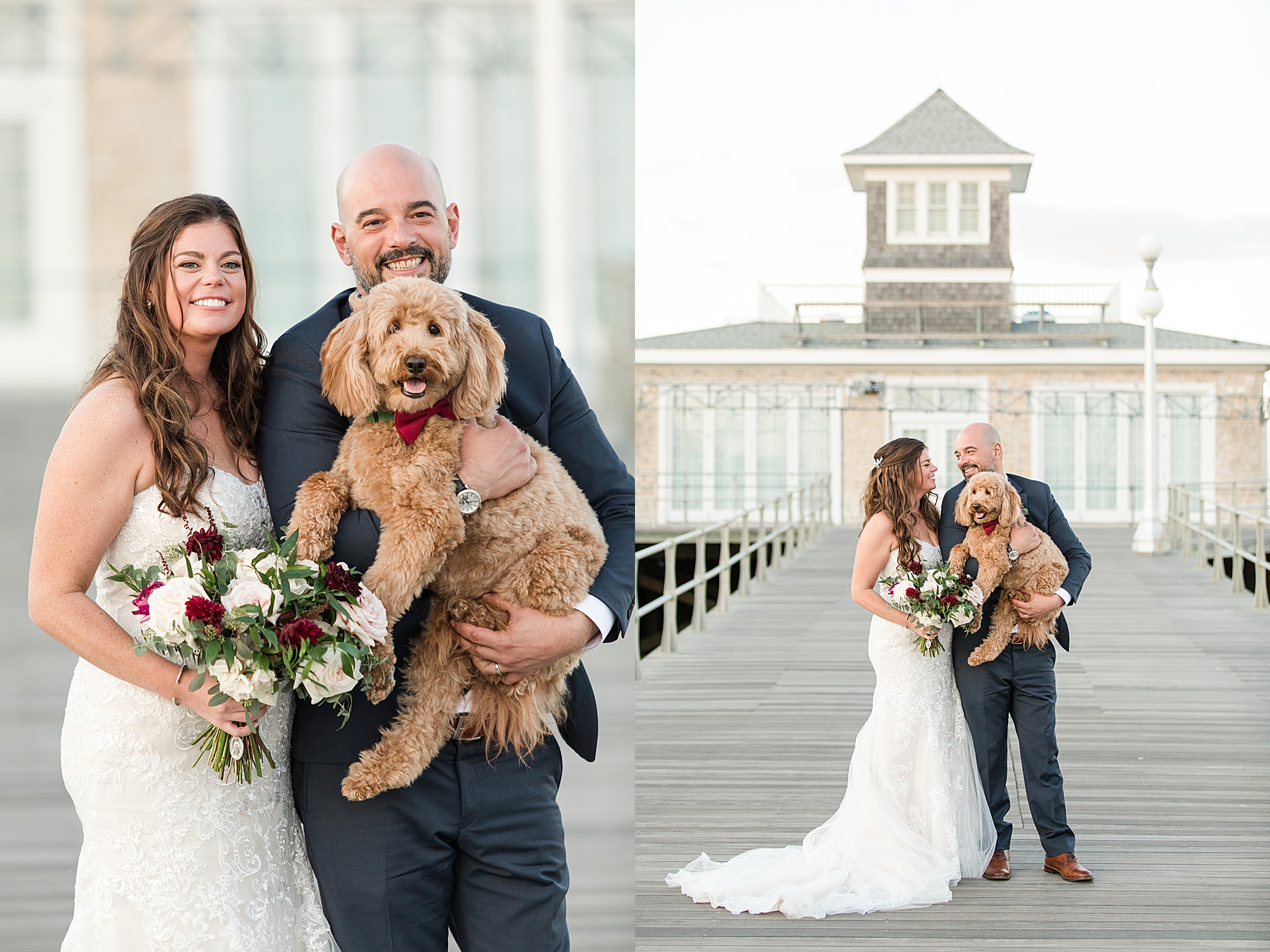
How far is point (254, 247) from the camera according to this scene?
3.40 m

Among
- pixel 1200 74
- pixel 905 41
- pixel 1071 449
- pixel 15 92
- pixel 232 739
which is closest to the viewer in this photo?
pixel 232 739

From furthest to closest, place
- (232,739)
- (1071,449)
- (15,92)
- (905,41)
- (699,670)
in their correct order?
(699,670) → (1071,449) → (905,41) → (15,92) → (232,739)

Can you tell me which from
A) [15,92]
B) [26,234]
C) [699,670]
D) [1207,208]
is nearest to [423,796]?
[26,234]

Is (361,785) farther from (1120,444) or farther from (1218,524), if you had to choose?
(1218,524)

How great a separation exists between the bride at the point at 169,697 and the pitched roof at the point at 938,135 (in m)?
3.28

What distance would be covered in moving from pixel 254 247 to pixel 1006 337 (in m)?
3.59

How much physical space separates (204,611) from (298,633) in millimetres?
130

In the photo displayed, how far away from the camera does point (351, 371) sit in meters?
1.69

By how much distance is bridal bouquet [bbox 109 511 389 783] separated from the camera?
1.55m

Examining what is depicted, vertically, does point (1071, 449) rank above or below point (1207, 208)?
below

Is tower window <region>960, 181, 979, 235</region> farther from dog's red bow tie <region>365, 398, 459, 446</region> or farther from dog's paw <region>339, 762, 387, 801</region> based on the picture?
→ dog's paw <region>339, 762, 387, 801</region>

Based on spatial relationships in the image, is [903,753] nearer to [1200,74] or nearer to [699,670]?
[1200,74]

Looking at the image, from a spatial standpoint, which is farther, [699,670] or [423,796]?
[699,670]

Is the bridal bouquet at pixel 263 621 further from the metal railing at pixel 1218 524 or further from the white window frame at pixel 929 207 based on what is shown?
the metal railing at pixel 1218 524
